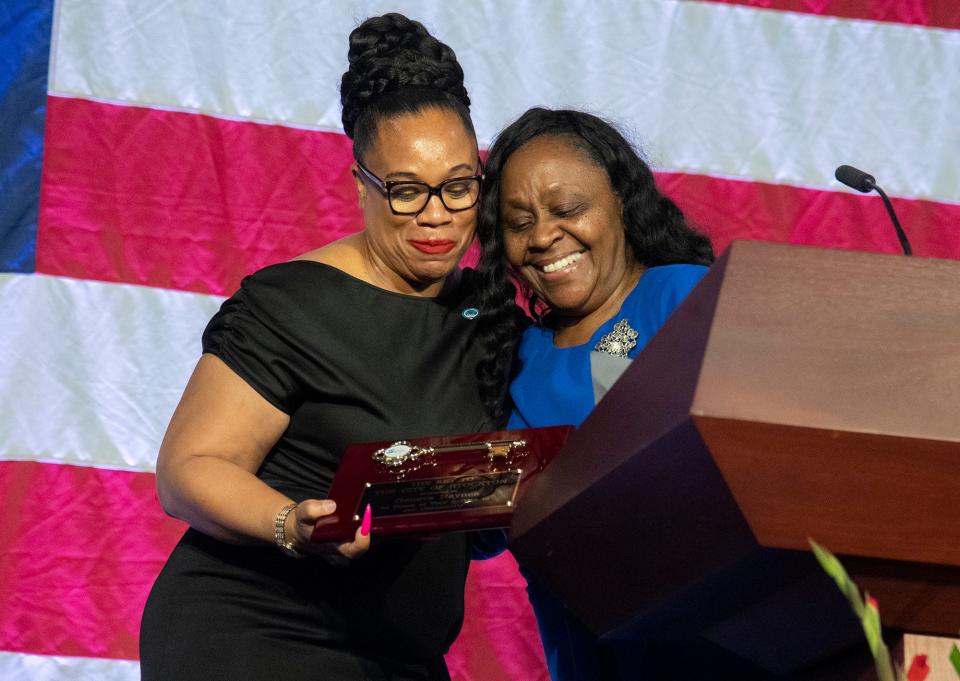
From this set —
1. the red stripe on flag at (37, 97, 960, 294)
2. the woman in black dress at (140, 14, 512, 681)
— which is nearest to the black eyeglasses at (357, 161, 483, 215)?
the woman in black dress at (140, 14, 512, 681)

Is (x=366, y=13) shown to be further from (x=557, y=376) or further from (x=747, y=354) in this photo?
(x=747, y=354)

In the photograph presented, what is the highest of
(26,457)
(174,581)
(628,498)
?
(628,498)

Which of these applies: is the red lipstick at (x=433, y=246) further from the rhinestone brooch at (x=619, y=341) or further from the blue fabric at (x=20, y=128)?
the blue fabric at (x=20, y=128)

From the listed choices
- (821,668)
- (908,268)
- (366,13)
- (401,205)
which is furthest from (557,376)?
(366,13)

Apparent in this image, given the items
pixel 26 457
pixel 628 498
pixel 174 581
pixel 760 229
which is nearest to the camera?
pixel 628 498

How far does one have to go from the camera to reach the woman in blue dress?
1637 mm

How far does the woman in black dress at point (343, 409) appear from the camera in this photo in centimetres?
138

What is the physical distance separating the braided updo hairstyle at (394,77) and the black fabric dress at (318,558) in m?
0.23

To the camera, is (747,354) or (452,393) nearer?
(747,354)

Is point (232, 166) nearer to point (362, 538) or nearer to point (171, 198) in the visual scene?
point (171, 198)

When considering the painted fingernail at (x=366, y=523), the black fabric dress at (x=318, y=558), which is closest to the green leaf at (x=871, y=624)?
the painted fingernail at (x=366, y=523)

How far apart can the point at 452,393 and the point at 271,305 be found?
277 millimetres

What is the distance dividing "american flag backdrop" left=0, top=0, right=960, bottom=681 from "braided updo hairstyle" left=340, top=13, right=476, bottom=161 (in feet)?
2.73

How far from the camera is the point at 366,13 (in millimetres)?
2426
